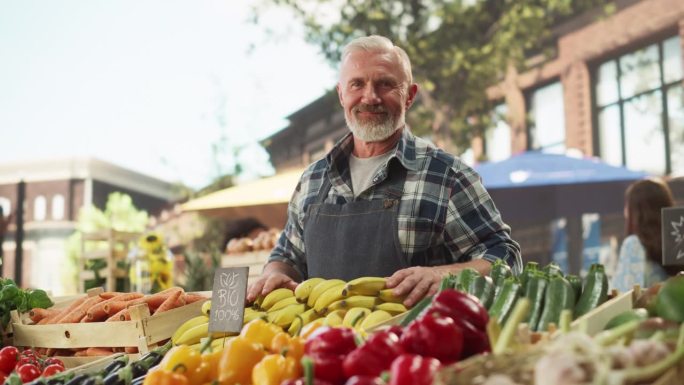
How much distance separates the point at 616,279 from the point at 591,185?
10.2ft

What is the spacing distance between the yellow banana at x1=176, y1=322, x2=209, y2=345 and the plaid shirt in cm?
101

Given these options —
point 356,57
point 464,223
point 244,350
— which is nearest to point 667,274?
point 464,223

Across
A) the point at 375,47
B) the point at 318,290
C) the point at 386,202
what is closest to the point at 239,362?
the point at 318,290

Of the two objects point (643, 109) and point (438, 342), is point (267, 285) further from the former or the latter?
point (643, 109)

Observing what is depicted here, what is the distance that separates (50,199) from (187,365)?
Answer: 3325 cm

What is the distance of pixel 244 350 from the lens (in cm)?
221

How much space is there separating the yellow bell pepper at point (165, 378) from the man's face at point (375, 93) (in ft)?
6.37

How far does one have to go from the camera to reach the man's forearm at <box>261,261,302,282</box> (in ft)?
12.4

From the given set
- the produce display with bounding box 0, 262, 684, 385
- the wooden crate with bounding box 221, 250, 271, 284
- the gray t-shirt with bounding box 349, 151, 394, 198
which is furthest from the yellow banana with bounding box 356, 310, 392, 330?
the wooden crate with bounding box 221, 250, 271, 284

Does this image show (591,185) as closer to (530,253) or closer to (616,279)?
(616,279)

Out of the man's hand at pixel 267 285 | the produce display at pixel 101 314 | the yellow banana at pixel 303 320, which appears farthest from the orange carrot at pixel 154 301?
the yellow banana at pixel 303 320

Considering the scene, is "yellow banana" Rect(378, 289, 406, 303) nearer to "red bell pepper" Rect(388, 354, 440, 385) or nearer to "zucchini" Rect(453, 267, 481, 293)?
"zucchini" Rect(453, 267, 481, 293)

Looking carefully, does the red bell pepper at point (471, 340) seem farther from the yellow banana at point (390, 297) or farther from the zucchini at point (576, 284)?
the yellow banana at point (390, 297)

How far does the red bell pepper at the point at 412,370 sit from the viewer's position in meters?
1.63
